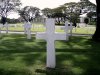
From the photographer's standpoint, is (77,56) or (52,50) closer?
(52,50)

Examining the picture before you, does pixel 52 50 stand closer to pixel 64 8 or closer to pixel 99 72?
pixel 99 72

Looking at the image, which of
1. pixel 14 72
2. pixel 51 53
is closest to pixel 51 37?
pixel 51 53

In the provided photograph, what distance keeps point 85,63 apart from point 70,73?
4.35 feet

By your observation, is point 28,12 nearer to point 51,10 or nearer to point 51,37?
point 51,10

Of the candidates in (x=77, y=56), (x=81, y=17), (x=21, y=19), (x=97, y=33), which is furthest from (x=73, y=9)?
(x=77, y=56)

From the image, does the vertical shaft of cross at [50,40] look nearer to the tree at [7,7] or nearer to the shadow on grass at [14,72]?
the shadow on grass at [14,72]

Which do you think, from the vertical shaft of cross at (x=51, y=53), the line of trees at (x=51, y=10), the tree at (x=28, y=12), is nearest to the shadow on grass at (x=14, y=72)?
the vertical shaft of cross at (x=51, y=53)

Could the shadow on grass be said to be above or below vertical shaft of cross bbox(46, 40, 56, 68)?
below

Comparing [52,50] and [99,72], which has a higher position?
[52,50]

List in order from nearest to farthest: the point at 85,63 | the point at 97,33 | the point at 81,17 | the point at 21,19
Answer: the point at 85,63 < the point at 97,33 < the point at 81,17 < the point at 21,19

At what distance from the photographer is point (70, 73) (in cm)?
775

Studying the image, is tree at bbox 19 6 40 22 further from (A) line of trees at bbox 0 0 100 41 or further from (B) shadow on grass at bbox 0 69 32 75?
(B) shadow on grass at bbox 0 69 32 75

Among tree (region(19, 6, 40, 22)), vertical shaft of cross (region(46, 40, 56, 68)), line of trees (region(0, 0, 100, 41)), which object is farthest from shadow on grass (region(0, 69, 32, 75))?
tree (region(19, 6, 40, 22))

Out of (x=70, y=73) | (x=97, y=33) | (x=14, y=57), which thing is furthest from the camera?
(x=97, y=33)
